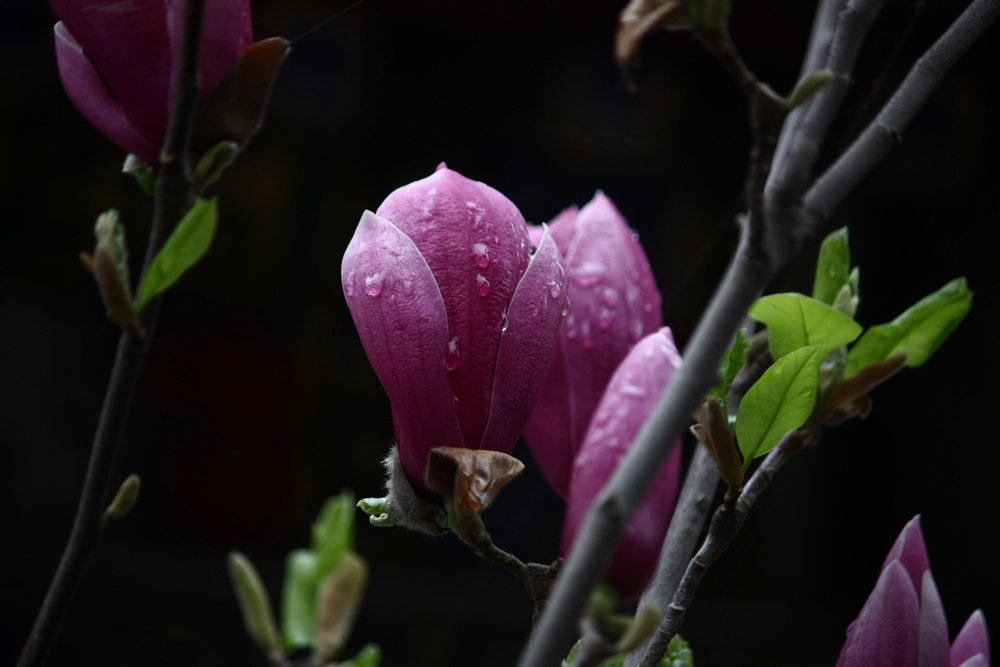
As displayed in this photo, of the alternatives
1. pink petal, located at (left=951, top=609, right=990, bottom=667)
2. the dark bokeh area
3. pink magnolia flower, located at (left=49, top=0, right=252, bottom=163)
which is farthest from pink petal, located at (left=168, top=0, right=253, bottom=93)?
the dark bokeh area

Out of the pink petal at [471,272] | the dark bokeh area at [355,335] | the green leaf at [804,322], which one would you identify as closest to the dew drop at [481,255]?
the pink petal at [471,272]

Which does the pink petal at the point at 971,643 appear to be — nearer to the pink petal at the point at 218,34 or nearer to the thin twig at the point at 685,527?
the thin twig at the point at 685,527

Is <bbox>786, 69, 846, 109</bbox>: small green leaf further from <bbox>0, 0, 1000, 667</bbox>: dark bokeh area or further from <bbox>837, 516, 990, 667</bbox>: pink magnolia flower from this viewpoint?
<bbox>0, 0, 1000, 667</bbox>: dark bokeh area

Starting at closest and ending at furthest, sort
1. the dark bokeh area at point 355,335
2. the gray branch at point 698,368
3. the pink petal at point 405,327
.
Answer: the gray branch at point 698,368 < the pink petal at point 405,327 < the dark bokeh area at point 355,335

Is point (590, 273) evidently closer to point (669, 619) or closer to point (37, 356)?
point (669, 619)

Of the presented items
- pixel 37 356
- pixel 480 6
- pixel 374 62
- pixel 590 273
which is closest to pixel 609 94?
pixel 480 6

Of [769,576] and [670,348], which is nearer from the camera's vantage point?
[670,348]

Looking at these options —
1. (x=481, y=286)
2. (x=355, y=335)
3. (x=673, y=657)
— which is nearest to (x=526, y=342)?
(x=481, y=286)

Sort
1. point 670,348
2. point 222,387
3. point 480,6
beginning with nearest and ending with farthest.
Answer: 1. point 670,348
2. point 480,6
3. point 222,387
